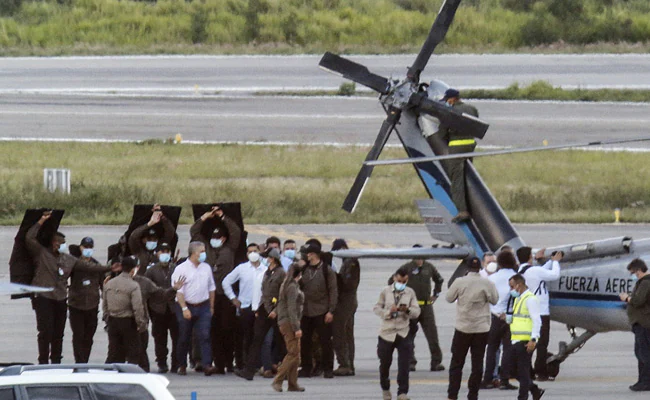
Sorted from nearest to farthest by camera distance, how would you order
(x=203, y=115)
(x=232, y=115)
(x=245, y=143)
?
(x=245, y=143) < (x=203, y=115) < (x=232, y=115)

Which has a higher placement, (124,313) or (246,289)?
(246,289)

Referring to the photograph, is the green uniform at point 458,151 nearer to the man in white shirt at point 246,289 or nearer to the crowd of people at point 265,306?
the crowd of people at point 265,306

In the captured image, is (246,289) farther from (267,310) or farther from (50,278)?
(50,278)

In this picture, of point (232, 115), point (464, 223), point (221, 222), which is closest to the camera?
point (221, 222)

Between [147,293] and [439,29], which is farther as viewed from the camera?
[439,29]

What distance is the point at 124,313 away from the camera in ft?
54.2

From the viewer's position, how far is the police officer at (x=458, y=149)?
19.2 metres

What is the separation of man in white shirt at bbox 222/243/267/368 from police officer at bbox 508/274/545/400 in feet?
11.6

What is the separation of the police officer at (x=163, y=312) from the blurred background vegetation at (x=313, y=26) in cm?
3824

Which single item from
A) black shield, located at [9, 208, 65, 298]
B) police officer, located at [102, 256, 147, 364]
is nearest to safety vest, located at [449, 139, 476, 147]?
police officer, located at [102, 256, 147, 364]

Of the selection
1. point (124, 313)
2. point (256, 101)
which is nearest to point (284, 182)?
point (256, 101)

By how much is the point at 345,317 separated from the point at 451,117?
132 inches

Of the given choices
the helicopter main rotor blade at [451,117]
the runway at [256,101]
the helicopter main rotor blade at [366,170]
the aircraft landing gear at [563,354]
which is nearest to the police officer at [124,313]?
the helicopter main rotor blade at [366,170]

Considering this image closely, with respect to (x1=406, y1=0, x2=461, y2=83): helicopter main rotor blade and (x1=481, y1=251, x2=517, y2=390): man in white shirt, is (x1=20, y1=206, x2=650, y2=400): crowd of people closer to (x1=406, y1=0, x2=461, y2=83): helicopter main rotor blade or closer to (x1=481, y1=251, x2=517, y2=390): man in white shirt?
(x1=481, y1=251, x2=517, y2=390): man in white shirt
